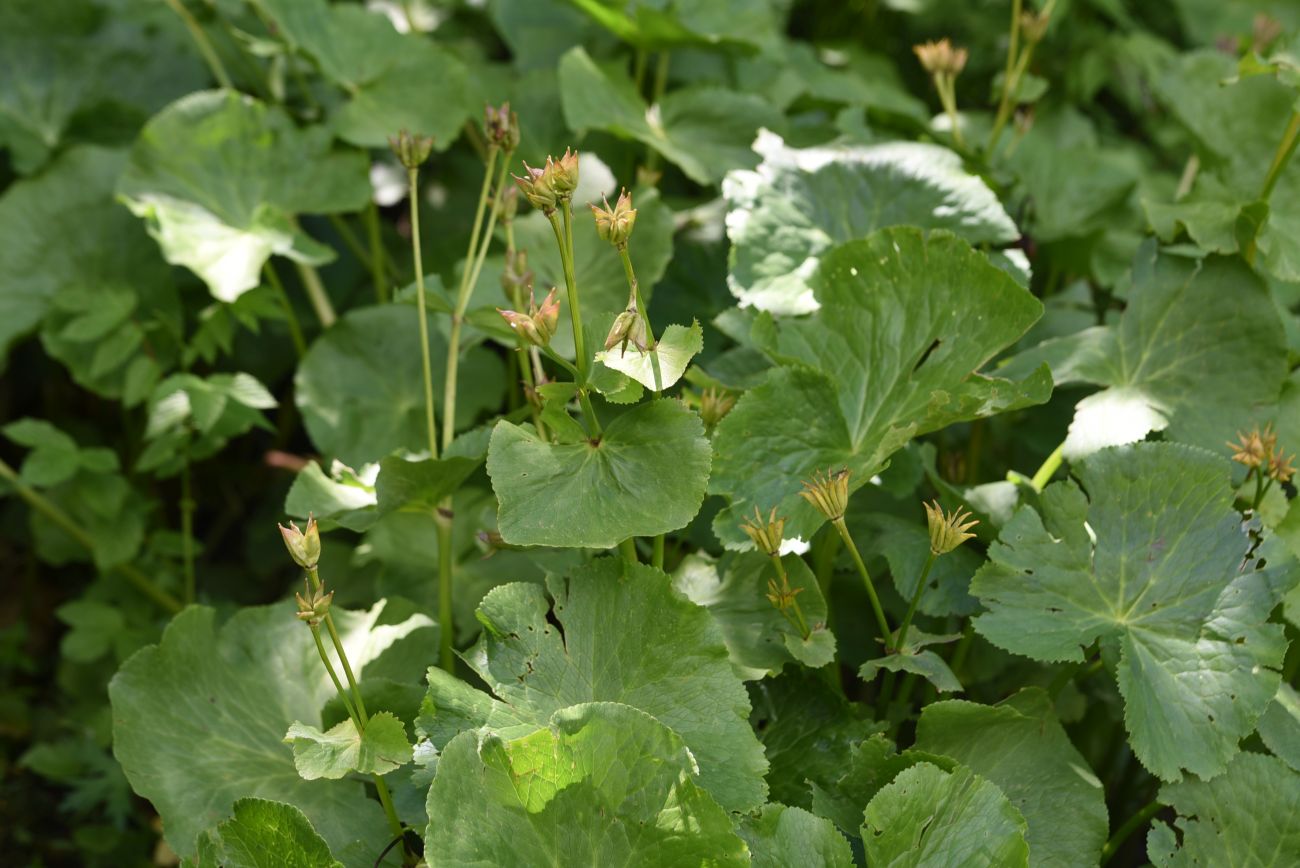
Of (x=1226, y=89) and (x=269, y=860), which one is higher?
(x=1226, y=89)

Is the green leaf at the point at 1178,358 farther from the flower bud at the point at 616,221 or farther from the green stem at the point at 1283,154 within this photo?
the flower bud at the point at 616,221

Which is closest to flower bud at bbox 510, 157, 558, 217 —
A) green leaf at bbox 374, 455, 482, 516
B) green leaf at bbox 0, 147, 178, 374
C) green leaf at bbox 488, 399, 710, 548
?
green leaf at bbox 488, 399, 710, 548

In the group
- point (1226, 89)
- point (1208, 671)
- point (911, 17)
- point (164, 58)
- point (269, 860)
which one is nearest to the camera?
point (269, 860)

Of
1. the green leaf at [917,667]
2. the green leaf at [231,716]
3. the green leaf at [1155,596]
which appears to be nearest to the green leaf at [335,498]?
the green leaf at [231,716]

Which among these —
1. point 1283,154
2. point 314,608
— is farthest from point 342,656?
point 1283,154

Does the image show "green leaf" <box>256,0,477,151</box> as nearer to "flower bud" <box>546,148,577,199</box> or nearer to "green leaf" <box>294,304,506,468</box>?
"green leaf" <box>294,304,506,468</box>

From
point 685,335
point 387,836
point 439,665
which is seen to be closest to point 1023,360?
point 685,335

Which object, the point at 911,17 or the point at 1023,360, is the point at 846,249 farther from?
the point at 911,17
